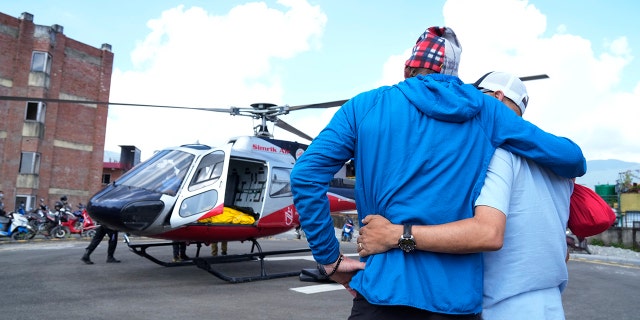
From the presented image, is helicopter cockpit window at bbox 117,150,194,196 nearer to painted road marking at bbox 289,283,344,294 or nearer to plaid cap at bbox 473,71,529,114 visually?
painted road marking at bbox 289,283,344,294

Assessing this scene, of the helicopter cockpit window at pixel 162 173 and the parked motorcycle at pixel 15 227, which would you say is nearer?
the helicopter cockpit window at pixel 162 173

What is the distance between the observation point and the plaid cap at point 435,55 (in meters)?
1.66

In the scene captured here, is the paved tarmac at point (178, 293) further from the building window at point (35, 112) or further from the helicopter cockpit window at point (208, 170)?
the building window at point (35, 112)

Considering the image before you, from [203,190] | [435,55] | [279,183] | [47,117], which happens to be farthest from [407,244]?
[47,117]

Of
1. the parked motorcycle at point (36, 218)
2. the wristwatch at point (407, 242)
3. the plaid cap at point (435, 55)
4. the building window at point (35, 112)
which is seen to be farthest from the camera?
the building window at point (35, 112)

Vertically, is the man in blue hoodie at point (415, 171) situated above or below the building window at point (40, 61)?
below

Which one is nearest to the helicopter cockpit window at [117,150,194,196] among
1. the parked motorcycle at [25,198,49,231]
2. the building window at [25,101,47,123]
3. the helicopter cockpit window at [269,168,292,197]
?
the helicopter cockpit window at [269,168,292,197]

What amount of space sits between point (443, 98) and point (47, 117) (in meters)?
26.2

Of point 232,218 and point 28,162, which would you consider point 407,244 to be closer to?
point 232,218

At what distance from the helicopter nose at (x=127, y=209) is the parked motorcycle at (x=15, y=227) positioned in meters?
8.90

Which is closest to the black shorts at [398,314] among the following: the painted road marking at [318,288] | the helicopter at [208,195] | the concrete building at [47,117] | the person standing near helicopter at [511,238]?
the person standing near helicopter at [511,238]

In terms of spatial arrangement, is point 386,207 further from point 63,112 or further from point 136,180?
point 63,112

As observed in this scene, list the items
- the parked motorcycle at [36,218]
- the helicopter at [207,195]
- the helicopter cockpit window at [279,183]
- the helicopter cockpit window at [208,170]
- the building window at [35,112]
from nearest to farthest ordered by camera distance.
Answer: the helicopter at [207,195] → the helicopter cockpit window at [208,170] → the helicopter cockpit window at [279,183] → the parked motorcycle at [36,218] → the building window at [35,112]

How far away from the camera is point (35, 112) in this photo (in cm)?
2261
